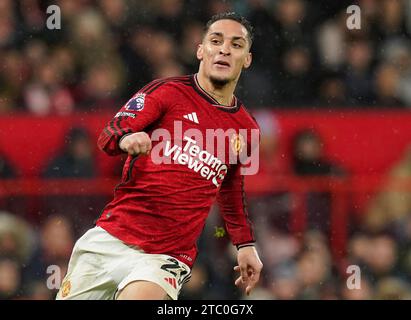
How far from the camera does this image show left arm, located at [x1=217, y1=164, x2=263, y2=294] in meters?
4.90

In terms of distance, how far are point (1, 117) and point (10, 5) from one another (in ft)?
5.39

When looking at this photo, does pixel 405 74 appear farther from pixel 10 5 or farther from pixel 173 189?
pixel 173 189

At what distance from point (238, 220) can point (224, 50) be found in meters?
0.88

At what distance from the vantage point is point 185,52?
8.52 meters

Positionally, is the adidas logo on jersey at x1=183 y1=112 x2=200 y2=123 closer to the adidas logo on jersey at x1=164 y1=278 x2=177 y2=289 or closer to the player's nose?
the player's nose

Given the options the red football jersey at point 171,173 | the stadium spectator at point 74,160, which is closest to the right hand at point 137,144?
the red football jersey at point 171,173

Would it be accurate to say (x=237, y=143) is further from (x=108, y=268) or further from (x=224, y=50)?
(x=108, y=268)

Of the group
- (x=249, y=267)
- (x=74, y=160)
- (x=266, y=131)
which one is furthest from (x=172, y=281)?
(x=266, y=131)

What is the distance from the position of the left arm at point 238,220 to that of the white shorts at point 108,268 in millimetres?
405

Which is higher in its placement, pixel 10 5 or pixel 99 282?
pixel 10 5
